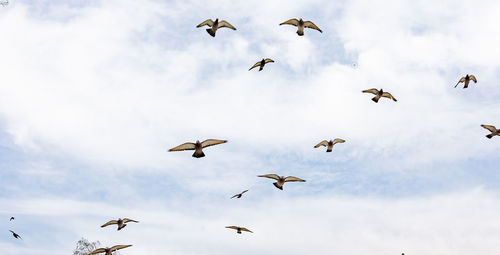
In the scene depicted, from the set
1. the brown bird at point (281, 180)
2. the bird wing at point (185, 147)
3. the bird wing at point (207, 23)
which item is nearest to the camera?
the bird wing at point (185, 147)

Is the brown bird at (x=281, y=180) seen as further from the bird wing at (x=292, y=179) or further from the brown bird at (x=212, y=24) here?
the brown bird at (x=212, y=24)

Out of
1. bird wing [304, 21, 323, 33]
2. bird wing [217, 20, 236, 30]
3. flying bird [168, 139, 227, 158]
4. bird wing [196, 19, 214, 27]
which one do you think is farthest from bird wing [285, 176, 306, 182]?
bird wing [196, 19, 214, 27]

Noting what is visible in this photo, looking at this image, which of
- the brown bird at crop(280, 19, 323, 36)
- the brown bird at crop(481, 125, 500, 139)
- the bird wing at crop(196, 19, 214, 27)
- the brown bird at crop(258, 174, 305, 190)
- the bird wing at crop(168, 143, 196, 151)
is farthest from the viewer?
the brown bird at crop(481, 125, 500, 139)

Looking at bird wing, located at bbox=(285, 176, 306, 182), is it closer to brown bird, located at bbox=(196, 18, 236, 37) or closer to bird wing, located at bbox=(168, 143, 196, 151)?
bird wing, located at bbox=(168, 143, 196, 151)

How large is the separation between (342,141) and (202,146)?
13751 millimetres

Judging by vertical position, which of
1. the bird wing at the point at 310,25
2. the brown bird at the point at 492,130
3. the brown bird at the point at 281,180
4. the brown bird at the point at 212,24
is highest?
the bird wing at the point at 310,25

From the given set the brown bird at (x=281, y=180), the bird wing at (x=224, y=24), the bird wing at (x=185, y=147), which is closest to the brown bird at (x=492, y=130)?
the brown bird at (x=281, y=180)

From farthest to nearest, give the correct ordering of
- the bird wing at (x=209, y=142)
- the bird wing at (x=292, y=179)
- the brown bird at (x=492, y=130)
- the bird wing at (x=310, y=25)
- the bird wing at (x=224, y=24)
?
the brown bird at (x=492, y=130), the bird wing at (x=310, y=25), the bird wing at (x=224, y=24), the bird wing at (x=292, y=179), the bird wing at (x=209, y=142)

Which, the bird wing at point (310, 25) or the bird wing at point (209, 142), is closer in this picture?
Result: the bird wing at point (209, 142)

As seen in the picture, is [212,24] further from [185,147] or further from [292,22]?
[185,147]

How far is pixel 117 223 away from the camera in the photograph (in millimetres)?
27172

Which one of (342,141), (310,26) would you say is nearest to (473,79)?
(342,141)

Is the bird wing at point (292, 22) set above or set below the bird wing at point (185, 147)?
above

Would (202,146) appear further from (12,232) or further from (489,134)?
(489,134)
